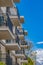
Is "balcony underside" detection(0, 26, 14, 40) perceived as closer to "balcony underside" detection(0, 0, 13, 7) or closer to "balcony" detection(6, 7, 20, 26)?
"balcony underside" detection(0, 0, 13, 7)

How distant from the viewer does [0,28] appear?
2903 centimetres

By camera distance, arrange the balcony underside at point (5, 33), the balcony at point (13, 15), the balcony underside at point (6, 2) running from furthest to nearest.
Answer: the balcony at point (13, 15) → the balcony underside at point (5, 33) → the balcony underside at point (6, 2)

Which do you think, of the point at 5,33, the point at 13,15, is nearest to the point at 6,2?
the point at 5,33

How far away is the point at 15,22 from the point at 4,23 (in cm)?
1719

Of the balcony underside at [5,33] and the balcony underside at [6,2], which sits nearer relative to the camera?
the balcony underside at [6,2]

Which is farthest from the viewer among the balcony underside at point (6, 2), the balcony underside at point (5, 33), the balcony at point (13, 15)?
the balcony at point (13, 15)

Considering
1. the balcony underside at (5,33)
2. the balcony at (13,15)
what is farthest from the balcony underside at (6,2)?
the balcony at (13,15)

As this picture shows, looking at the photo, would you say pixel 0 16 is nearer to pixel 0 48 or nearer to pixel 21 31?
pixel 0 48

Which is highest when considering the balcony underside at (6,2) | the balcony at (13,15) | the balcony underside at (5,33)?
the balcony underside at (6,2)

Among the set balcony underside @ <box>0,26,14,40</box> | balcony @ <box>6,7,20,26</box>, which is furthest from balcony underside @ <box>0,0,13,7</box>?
balcony @ <box>6,7,20,26</box>

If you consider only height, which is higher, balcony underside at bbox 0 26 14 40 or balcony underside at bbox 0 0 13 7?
balcony underside at bbox 0 0 13 7

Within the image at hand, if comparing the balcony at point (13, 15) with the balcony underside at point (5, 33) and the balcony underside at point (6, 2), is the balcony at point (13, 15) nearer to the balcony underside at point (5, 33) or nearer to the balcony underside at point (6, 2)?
the balcony underside at point (5, 33)

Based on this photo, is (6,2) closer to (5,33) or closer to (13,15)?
(5,33)

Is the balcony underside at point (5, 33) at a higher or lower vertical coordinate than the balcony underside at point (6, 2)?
lower
